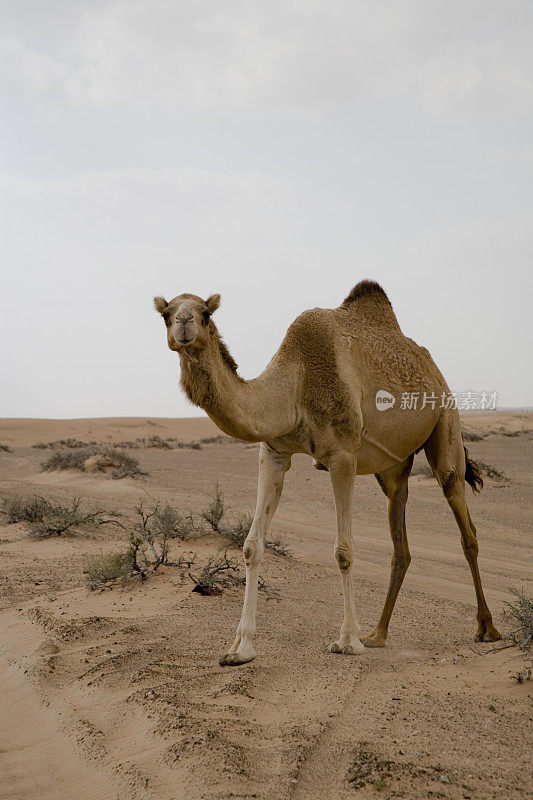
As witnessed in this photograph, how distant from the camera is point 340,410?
5.09 meters

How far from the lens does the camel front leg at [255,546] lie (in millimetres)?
4777

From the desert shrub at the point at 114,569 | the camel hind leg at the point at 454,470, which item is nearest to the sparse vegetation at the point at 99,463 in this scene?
the desert shrub at the point at 114,569

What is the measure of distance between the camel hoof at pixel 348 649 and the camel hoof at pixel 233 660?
702 millimetres

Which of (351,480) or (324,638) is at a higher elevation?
(351,480)

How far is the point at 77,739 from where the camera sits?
3822mm

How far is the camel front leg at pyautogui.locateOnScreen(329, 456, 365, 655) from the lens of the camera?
5.06 meters

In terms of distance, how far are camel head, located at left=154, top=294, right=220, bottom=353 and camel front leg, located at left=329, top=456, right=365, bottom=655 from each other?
1.49 meters

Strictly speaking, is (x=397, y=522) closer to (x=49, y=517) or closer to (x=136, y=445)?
(x=49, y=517)

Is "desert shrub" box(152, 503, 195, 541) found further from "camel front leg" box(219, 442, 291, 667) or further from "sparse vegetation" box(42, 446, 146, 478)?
"sparse vegetation" box(42, 446, 146, 478)

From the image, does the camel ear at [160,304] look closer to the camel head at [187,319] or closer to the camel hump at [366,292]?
the camel head at [187,319]

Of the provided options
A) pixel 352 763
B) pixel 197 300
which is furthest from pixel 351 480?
pixel 352 763

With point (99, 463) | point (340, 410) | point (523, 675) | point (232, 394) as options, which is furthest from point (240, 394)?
point (99, 463)

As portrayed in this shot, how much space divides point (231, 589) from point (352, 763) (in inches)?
146

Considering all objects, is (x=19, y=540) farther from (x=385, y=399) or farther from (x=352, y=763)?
(x=352, y=763)
